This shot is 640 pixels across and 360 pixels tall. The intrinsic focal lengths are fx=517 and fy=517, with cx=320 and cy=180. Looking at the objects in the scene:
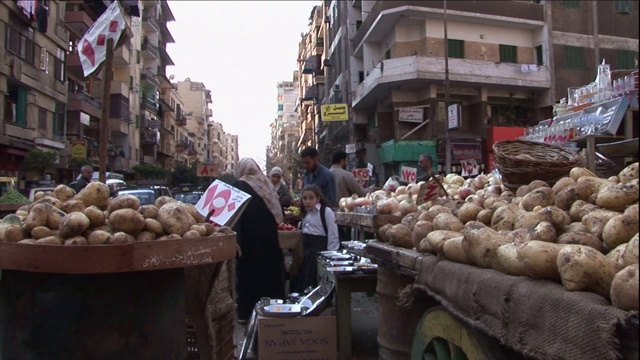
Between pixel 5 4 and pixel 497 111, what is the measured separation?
24214 mm

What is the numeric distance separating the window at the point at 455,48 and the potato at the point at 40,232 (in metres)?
25.4

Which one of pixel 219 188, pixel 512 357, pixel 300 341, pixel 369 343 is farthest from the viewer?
pixel 369 343

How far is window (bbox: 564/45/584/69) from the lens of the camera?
27859 mm

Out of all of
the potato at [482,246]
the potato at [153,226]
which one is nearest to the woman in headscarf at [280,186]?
the potato at [153,226]

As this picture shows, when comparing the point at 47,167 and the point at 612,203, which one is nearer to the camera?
the point at 612,203

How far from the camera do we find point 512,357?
6.98ft

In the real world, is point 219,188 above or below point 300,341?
above

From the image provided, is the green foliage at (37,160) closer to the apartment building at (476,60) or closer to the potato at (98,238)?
the apartment building at (476,60)

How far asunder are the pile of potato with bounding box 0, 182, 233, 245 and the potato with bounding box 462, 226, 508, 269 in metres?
1.53

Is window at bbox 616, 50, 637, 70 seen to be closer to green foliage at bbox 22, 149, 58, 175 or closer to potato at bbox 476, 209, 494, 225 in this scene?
green foliage at bbox 22, 149, 58, 175

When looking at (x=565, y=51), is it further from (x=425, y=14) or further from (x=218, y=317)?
(x=218, y=317)

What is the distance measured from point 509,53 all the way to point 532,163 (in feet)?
83.9

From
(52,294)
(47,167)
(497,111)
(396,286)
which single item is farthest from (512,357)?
(497,111)

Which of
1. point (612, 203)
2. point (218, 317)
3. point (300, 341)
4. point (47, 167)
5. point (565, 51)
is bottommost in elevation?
point (300, 341)
